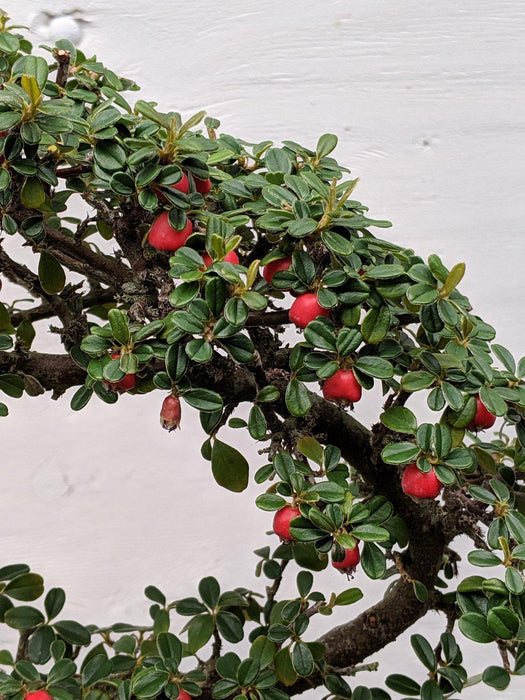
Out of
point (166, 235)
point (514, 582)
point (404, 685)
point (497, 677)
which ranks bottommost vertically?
point (404, 685)

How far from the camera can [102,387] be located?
2.72 ft

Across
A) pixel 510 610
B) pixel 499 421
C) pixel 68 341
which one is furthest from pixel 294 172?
pixel 499 421

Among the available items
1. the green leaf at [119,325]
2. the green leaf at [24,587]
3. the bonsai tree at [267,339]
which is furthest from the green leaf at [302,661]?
the green leaf at [119,325]

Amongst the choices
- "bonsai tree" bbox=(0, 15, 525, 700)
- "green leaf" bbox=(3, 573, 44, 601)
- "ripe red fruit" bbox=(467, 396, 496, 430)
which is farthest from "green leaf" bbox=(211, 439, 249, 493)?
"green leaf" bbox=(3, 573, 44, 601)

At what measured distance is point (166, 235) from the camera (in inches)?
29.5

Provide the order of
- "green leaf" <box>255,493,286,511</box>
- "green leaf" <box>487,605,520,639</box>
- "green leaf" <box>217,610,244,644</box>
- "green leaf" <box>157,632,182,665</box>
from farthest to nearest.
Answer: "green leaf" <box>217,610,244,644</box>, "green leaf" <box>157,632,182,665</box>, "green leaf" <box>255,493,286,511</box>, "green leaf" <box>487,605,520,639</box>

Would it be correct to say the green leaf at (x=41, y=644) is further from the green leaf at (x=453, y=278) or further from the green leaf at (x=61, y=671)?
the green leaf at (x=453, y=278)

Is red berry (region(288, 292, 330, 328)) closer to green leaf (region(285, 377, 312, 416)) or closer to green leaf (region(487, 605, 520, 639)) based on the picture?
green leaf (region(285, 377, 312, 416))

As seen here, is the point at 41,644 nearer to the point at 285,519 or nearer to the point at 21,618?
the point at 21,618

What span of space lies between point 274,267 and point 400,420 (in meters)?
0.19

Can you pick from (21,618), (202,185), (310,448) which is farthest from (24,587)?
(202,185)

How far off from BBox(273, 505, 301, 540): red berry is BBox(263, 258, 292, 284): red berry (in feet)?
0.72

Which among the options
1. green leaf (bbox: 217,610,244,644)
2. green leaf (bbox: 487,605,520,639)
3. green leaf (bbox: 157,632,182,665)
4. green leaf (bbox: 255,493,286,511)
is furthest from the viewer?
green leaf (bbox: 217,610,244,644)

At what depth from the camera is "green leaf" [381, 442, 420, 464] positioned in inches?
29.0
